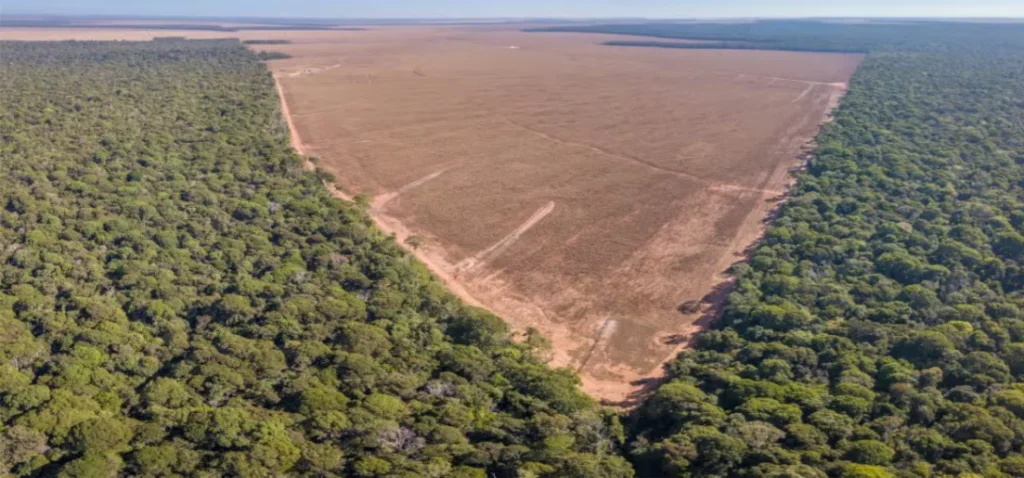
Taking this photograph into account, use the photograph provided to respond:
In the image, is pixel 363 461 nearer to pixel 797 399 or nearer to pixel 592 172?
pixel 797 399


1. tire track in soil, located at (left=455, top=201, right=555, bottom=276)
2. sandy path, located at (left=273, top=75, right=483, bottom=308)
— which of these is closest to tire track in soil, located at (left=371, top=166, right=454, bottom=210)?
sandy path, located at (left=273, top=75, right=483, bottom=308)

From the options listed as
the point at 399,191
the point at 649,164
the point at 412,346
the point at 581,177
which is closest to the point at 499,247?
the point at 399,191

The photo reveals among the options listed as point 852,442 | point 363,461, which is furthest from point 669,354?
point 363,461

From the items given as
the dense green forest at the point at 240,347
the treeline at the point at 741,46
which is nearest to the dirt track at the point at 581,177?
the dense green forest at the point at 240,347

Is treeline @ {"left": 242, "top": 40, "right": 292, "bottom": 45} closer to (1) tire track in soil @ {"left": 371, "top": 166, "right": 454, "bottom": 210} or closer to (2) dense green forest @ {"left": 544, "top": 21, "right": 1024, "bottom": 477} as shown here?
(1) tire track in soil @ {"left": 371, "top": 166, "right": 454, "bottom": 210}

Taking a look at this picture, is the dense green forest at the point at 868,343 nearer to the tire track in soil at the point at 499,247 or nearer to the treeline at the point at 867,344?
the treeline at the point at 867,344
